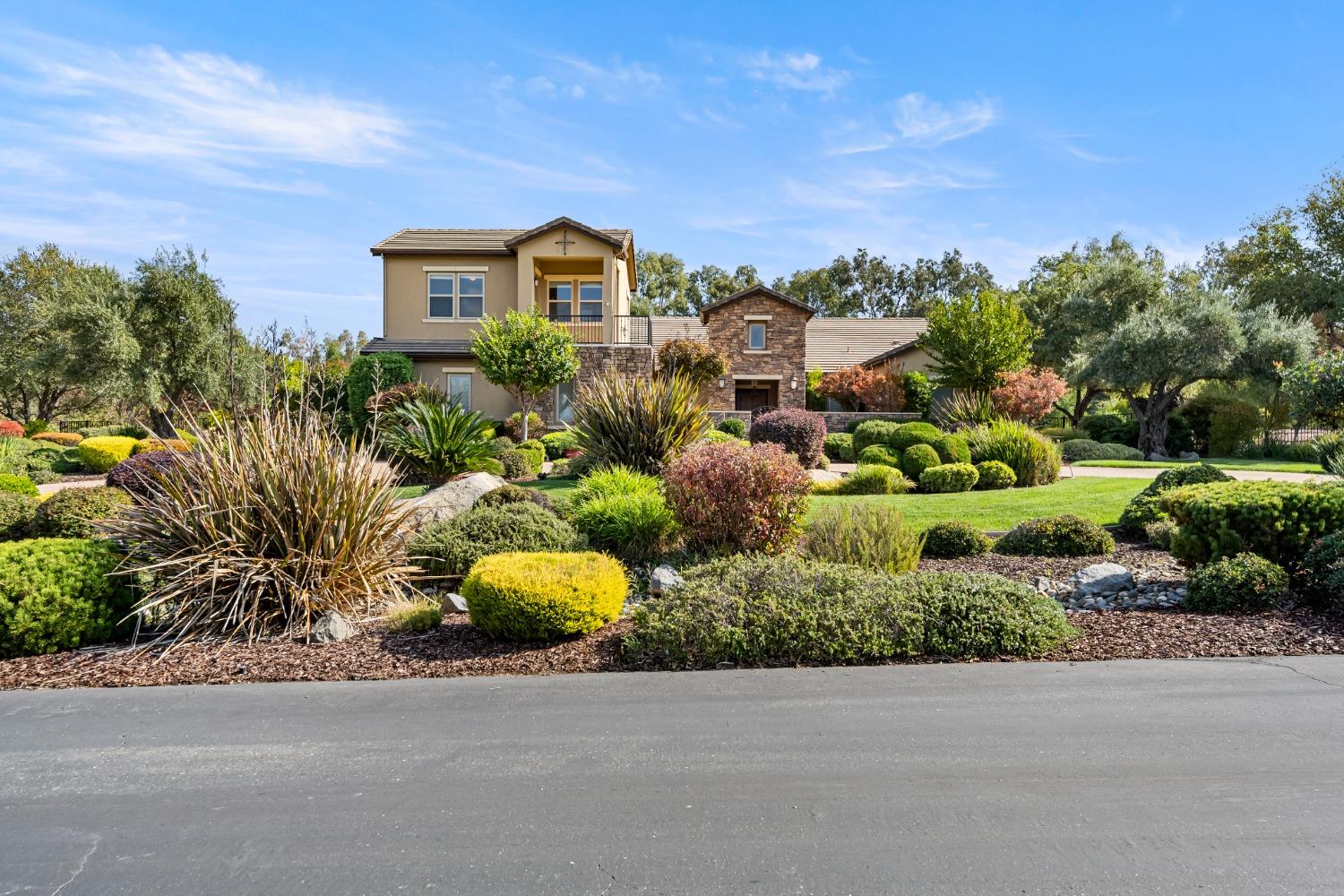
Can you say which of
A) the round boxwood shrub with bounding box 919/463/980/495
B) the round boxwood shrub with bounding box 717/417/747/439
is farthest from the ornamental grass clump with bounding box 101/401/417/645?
the round boxwood shrub with bounding box 717/417/747/439

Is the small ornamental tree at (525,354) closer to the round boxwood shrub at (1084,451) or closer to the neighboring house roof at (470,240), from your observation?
the neighboring house roof at (470,240)

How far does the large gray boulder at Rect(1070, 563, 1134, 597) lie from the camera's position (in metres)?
7.73

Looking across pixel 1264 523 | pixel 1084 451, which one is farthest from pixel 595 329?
pixel 1264 523

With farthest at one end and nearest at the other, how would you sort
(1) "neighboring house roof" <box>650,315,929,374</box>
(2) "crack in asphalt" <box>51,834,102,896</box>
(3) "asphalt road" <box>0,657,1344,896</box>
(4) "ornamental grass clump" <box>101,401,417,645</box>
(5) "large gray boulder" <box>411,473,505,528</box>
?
(1) "neighboring house roof" <box>650,315,929,374</box>
(5) "large gray boulder" <box>411,473,505,528</box>
(4) "ornamental grass clump" <box>101,401,417,645</box>
(3) "asphalt road" <box>0,657,1344,896</box>
(2) "crack in asphalt" <box>51,834,102,896</box>

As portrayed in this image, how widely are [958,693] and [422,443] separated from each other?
11.0 m

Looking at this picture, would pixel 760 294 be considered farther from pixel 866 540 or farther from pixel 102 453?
pixel 866 540

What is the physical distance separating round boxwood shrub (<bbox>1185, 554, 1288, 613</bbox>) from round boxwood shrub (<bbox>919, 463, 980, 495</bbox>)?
8381mm

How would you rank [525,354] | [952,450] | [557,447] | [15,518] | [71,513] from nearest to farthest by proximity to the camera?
[71,513] → [15,518] → [952,450] → [557,447] → [525,354]

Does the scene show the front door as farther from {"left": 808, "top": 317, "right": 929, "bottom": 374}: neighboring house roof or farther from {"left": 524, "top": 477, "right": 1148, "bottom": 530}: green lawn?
{"left": 524, "top": 477, "right": 1148, "bottom": 530}: green lawn

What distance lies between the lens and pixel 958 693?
4.89 metres

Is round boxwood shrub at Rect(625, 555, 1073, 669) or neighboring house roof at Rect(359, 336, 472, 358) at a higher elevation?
neighboring house roof at Rect(359, 336, 472, 358)

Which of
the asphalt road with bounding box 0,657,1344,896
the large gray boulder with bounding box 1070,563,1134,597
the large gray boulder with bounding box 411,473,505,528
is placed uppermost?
the large gray boulder with bounding box 411,473,505,528

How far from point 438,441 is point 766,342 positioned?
19.9 meters

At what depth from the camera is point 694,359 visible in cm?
2744
